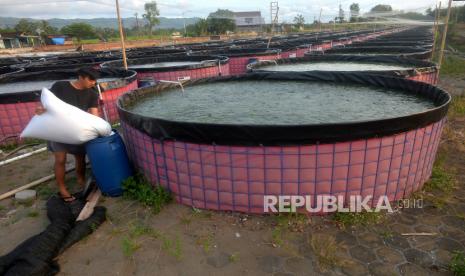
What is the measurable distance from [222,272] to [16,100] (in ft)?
19.0

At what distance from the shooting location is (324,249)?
2.78 metres

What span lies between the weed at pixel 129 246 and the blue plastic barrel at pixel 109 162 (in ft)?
3.14

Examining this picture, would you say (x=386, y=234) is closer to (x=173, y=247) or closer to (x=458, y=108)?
(x=173, y=247)

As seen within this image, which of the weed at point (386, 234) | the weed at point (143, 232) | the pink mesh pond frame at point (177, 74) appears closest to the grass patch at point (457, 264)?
the weed at point (386, 234)

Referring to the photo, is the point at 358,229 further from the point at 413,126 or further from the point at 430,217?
the point at 413,126

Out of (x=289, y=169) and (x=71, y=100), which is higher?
(x=71, y=100)

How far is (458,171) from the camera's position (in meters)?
4.18

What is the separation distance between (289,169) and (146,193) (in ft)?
5.59

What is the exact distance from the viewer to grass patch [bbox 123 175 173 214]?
3584 mm

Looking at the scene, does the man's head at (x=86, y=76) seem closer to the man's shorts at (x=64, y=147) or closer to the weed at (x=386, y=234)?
the man's shorts at (x=64, y=147)

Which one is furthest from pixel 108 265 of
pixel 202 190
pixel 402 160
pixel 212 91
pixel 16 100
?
pixel 16 100

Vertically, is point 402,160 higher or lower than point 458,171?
higher

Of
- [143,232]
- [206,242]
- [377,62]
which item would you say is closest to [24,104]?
[143,232]

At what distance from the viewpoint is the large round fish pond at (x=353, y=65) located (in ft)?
20.7
